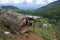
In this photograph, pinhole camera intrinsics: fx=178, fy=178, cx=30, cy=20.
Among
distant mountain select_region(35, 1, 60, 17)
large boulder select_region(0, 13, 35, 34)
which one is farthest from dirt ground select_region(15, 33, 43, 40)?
distant mountain select_region(35, 1, 60, 17)

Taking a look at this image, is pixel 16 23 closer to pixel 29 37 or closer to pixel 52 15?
pixel 29 37

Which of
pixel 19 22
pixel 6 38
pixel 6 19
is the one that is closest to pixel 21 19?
pixel 19 22

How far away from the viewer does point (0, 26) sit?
9.64 m

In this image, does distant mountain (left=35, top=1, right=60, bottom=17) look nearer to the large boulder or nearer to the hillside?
the hillside

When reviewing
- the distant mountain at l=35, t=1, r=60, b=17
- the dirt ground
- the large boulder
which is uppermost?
the large boulder

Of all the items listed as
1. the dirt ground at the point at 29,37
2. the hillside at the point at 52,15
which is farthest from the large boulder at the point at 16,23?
the hillside at the point at 52,15

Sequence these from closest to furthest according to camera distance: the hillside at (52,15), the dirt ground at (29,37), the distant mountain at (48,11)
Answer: the dirt ground at (29,37), the hillside at (52,15), the distant mountain at (48,11)

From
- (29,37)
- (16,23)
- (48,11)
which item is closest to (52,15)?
(48,11)

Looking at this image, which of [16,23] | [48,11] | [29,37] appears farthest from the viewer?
[48,11]

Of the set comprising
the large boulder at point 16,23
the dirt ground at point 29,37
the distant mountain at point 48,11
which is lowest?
the distant mountain at point 48,11

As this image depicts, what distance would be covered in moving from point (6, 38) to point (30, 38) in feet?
4.66

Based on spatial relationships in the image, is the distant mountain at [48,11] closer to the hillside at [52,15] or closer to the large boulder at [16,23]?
the hillside at [52,15]

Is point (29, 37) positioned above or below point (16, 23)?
below

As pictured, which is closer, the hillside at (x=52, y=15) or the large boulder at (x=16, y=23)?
the large boulder at (x=16, y=23)
